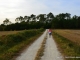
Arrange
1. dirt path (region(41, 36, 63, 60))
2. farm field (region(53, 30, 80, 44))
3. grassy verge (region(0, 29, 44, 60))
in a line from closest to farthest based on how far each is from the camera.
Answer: dirt path (region(41, 36, 63, 60))
grassy verge (region(0, 29, 44, 60))
farm field (region(53, 30, 80, 44))

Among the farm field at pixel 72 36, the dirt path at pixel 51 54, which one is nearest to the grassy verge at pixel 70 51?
the dirt path at pixel 51 54

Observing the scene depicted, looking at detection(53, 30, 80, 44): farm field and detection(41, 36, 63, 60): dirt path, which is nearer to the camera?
detection(41, 36, 63, 60): dirt path

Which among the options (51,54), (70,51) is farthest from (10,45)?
(51,54)

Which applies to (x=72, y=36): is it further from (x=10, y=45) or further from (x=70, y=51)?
(x=70, y=51)

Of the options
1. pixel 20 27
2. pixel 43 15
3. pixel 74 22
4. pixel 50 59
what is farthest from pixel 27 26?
pixel 50 59

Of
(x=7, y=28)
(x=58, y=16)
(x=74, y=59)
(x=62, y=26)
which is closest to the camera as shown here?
(x=74, y=59)

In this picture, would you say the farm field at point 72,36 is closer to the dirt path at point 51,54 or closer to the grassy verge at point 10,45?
the grassy verge at point 10,45

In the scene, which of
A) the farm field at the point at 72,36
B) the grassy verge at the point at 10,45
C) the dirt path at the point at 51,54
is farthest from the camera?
the farm field at the point at 72,36

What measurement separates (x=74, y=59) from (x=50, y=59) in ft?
4.41

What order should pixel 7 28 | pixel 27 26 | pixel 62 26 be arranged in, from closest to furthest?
pixel 7 28
pixel 27 26
pixel 62 26

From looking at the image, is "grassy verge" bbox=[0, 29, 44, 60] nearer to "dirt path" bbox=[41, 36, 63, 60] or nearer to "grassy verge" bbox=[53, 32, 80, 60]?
"dirt path" bbox=[41, 36, 63, 60]

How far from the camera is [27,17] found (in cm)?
18712

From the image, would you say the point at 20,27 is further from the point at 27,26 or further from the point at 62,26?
the point at 62,26

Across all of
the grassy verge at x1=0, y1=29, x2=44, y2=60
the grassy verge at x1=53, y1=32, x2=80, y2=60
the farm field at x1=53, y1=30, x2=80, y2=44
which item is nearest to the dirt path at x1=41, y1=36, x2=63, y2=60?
the grassy verge at x1=53, y1=32, x2=80, y2=60
